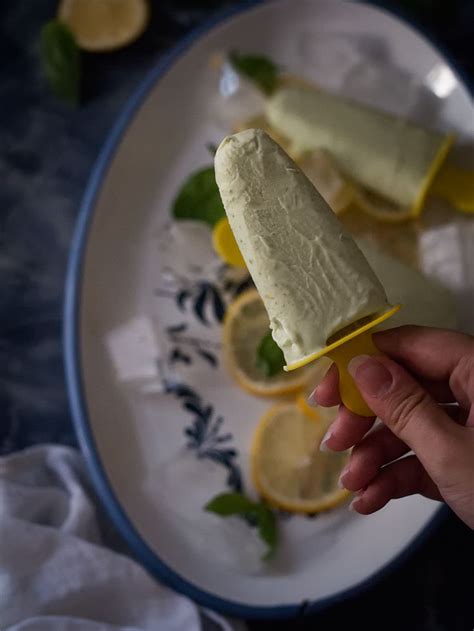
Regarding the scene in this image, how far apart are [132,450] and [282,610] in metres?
0.33

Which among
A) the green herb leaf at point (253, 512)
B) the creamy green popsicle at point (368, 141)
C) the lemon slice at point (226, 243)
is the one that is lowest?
the green herb leaf at point (253, 512)

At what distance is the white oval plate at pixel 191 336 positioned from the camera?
45.6 inches

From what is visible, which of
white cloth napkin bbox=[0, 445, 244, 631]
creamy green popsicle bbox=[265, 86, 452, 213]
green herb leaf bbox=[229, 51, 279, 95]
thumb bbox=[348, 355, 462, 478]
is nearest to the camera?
thumb bbox=[348, 355, 462, 478]

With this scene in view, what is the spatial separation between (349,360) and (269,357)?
338 mm

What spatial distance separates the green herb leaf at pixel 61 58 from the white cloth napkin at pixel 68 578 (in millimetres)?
658

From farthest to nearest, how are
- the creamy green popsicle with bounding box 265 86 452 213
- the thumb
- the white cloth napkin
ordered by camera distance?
the creamy green popsicle with bounding box 265 86 452 213, the white cloth napkin, the thumb

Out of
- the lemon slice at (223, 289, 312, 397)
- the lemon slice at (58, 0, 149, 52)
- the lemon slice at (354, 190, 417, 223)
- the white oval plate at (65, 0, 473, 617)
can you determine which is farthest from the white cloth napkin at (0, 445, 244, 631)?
the lemon slice at (58, 0, 149, 52)

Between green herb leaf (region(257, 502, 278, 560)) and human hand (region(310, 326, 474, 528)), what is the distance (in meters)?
0.25

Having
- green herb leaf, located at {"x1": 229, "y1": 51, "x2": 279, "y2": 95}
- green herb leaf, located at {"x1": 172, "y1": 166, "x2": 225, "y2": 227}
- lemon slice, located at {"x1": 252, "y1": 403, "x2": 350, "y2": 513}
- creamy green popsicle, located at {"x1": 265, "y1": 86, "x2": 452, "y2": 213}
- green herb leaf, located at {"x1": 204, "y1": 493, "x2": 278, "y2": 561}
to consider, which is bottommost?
green herb leaf, located at {"x1": 204, "y1": 493, "x2": 278, "y2": 561}

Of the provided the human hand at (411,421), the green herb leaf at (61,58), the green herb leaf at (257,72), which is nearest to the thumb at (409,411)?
the human hand at (411,421)

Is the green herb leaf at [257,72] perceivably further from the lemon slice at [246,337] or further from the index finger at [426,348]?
the index finger at [426,348]

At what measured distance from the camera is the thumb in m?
0.78

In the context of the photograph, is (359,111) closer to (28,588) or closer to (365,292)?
(365,292)

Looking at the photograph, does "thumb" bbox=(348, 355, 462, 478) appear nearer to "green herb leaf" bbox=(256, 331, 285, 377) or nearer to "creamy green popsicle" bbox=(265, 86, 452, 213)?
"green herb leaf" bbox=(256, 331, 285, 377)
